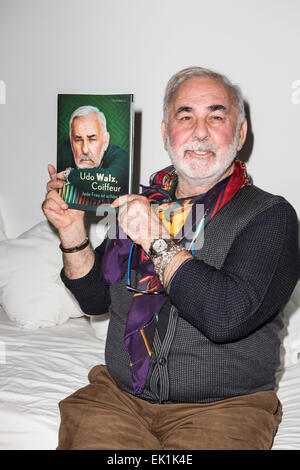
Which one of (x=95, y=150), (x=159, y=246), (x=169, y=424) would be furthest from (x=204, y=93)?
(x=169, y=424)

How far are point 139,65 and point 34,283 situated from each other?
1.01 meters

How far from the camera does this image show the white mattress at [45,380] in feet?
4.11

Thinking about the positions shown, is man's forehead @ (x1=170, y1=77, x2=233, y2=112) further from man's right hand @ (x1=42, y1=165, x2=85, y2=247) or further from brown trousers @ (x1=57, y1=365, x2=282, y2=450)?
brown trousers @ (x1=57, y1=365, x2=282, y2=450)

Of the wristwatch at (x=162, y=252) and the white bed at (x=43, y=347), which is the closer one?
the wristwatch at (x=162, y=252)

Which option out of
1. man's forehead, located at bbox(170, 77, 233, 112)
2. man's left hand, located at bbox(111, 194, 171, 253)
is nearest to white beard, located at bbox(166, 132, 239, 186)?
man's forehead, located at bbox(170, 77, 233, 112)

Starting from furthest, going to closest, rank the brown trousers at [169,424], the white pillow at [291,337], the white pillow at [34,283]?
Result: the white pillow at [34,283]
the white pillow at [291,337]
the brown trousers at [169,424]

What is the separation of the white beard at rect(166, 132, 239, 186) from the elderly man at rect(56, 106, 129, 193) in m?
0.17

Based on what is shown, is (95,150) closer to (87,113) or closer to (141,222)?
(87,113)

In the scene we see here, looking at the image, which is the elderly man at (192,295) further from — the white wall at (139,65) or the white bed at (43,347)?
the white wall at (139,65)

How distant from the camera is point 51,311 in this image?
1.94 meters

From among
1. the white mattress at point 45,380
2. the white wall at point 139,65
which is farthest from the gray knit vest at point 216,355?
the white wall at point 139,65

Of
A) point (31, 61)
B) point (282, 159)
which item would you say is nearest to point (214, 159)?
point (282, 159)

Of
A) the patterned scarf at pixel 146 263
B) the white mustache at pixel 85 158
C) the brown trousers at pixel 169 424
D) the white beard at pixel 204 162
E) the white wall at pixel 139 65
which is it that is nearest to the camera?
the brown trousers at pixel 169 424

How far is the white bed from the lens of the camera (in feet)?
4.22
